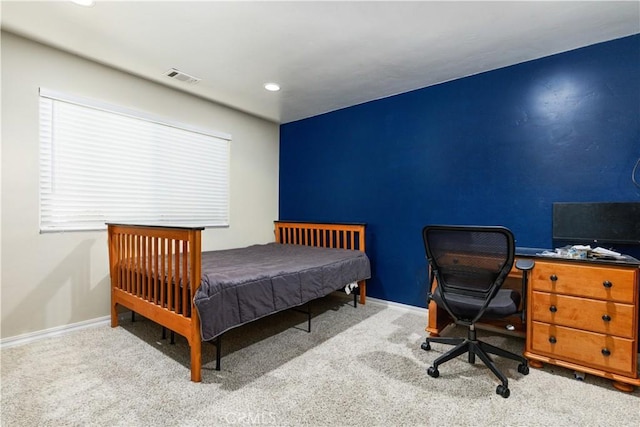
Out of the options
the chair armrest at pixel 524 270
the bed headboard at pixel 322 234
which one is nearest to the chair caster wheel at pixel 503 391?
the chair armrest at pixel 524 270

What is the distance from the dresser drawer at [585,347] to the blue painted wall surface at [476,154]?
79 cm

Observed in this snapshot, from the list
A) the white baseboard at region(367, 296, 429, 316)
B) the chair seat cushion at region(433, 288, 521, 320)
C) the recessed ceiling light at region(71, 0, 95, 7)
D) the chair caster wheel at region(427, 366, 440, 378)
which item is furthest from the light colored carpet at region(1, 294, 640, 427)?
the recessed ceiling light at region(71, 0, 95, 7)

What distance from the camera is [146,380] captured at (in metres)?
1.84

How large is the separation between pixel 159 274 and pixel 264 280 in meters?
0.76

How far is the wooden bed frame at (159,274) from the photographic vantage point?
183 centimetres

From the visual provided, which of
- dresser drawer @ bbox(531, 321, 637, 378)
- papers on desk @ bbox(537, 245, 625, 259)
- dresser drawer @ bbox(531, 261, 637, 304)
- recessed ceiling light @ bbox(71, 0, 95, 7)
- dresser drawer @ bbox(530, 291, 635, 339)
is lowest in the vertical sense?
dresser drawer @ bbox(531, 321, 637, 378)

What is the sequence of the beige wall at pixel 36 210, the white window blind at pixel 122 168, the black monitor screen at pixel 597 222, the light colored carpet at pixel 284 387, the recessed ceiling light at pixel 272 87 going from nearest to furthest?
the light colored carpet at pixel 284 387 < the black monitor screen at pixel 597 222 < the beige wall at pixel 36 210 < the white window blind at pixel 122 168 < the recessed ceiling light at pixel 272 87

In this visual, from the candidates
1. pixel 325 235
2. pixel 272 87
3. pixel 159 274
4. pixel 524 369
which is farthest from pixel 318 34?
pixel 524 369

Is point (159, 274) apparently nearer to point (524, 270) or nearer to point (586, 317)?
point (524, 270)

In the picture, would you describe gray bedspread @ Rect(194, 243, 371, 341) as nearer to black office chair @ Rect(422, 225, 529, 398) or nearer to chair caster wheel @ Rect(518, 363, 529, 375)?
black office chair @ Rect(422, 225, 529, 398)

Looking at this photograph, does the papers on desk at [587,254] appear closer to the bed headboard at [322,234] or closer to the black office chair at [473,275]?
the black office chair at [473,275]

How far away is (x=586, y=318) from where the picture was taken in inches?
74.5

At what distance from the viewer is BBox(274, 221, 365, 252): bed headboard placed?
139 inches

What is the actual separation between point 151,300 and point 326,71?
2377 mm
